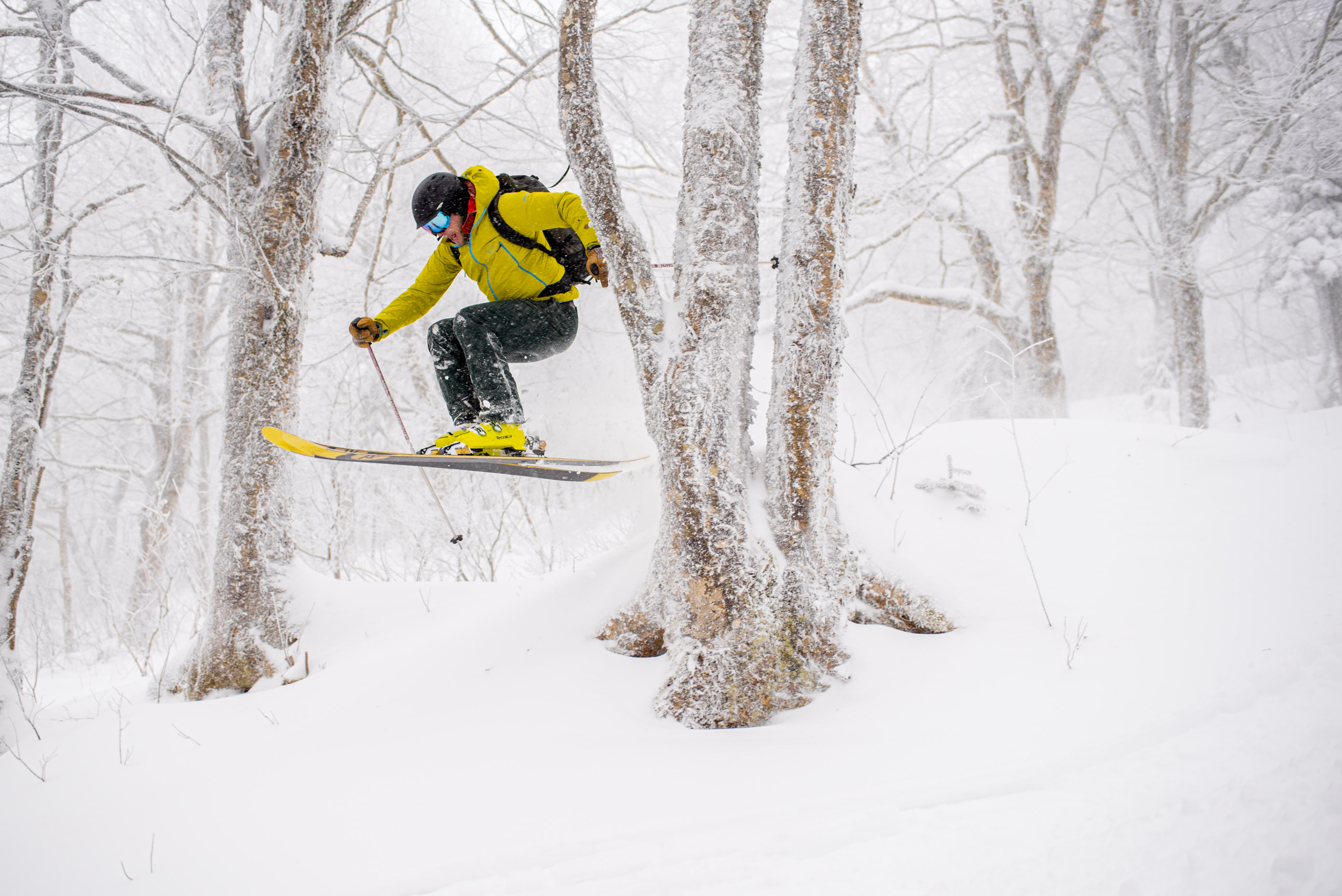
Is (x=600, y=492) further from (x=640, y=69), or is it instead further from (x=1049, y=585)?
(x=1049, y=585)

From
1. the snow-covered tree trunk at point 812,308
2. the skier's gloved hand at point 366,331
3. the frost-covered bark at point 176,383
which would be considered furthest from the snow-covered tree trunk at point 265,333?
the frost-covered bark at point 176,383

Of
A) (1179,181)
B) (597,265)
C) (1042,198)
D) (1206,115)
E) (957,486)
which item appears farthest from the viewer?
(1206,115)

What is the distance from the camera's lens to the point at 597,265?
8.48 feet

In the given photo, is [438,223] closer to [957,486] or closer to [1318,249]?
[957,486]

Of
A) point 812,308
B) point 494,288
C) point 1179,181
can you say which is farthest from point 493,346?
point 1179,181

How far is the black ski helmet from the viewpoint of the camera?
2717 millimetres

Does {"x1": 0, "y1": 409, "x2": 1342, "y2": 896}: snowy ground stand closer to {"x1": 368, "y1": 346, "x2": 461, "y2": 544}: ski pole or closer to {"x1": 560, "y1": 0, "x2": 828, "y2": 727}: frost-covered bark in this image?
{"x1": 560, "y1": 0, "x2": 828, "y2": 727}: frost-covered bark

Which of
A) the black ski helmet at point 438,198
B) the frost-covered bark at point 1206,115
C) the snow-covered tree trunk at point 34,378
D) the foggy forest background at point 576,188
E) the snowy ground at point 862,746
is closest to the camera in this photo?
the snowy ground at point 862,746

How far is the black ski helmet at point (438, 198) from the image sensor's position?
2717 millimetres

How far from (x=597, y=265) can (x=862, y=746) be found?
85.7 inches

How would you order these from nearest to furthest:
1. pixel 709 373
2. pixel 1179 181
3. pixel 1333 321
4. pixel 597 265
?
pixel 709 373 < pixel 597 265 < pixel 1179 181 < pixel 1333 321

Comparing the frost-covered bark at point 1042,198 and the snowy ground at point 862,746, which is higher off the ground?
the frost-covered bark at point 1042,198

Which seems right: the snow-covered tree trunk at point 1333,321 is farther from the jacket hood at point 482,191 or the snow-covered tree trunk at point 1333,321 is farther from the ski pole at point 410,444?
the ski pole at point 410,444

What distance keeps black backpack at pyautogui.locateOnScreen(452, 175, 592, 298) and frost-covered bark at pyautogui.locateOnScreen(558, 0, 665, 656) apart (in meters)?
0.46
